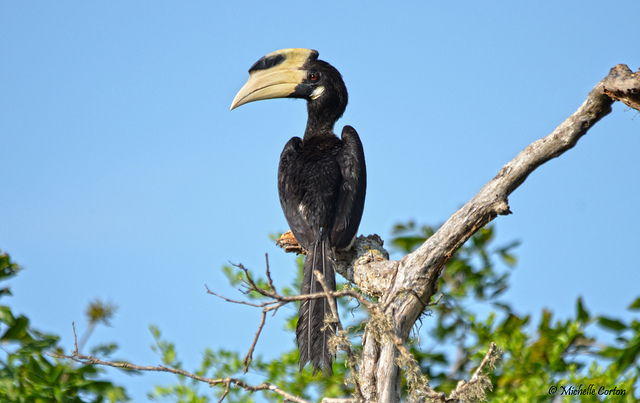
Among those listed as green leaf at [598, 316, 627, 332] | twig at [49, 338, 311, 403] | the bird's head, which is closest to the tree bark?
twig at [49, 338, 311, 403]

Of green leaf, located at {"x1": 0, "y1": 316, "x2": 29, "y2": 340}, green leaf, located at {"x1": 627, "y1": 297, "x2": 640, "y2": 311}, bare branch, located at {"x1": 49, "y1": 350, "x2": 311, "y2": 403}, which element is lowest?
bare branch, located at {"x1": 49, "y1": 350, "x2": 311, "y2": 403}

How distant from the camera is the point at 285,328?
604cm

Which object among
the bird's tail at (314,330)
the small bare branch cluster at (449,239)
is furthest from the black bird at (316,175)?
the small bare branch cluster at (449,239)

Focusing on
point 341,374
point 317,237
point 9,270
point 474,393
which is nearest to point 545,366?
point 341,374

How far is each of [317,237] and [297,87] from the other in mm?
1873

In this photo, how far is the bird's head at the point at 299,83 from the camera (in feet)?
18.7

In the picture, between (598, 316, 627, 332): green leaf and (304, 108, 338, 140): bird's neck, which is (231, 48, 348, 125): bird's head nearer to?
(304, 108, 338, 140): bird's neck

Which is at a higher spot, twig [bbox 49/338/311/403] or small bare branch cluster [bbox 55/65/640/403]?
small bare branch cluster [bbox 55/65/640/403]

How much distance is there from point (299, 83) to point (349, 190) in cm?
148

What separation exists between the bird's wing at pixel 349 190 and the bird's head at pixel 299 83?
47 centimetres

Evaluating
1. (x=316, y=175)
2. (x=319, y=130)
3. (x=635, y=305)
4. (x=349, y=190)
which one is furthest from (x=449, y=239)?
(x=319, y=130)

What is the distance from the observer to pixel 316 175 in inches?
190

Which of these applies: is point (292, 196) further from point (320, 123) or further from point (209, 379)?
point (209, 379)

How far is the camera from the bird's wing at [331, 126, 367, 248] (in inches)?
176
